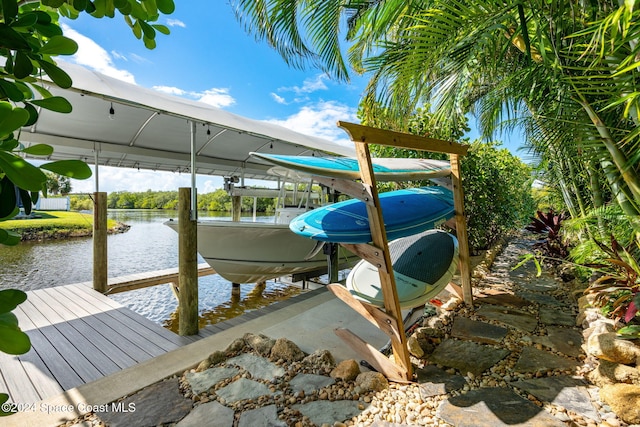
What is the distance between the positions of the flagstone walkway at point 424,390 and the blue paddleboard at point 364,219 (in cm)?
96

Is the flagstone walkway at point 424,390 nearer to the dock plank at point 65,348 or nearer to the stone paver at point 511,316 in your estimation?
the stone paver at point 511,316

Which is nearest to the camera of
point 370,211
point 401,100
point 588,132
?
point 370,211

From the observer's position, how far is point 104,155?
6570mm

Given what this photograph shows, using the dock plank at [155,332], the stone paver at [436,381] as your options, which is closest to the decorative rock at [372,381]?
the stone paver at [436,381]

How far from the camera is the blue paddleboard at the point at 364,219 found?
2020 millimetres

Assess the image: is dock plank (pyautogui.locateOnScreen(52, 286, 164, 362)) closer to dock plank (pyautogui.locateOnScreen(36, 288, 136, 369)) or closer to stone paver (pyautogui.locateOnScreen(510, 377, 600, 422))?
dock plank (pyautogui.locateOnScreen(36, 288, 136, 369))

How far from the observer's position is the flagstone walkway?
1636 mm

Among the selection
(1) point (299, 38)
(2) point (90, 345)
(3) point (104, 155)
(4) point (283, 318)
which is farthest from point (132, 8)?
(3) point (104, 155)

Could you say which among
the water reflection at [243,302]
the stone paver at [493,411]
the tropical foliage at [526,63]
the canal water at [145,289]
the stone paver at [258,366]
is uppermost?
the tropical foliage at [526,63]

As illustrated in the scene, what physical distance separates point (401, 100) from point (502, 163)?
193 inches

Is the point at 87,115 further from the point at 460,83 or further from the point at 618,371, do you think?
the point at 618,371

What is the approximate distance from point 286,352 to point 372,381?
2.59 feet

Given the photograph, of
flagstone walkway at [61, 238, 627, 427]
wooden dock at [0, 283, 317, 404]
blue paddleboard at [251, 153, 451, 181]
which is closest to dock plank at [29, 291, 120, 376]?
wooden dock at [0, 283, 317, 404]

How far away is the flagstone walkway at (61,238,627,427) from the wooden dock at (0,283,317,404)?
33.6 inches
